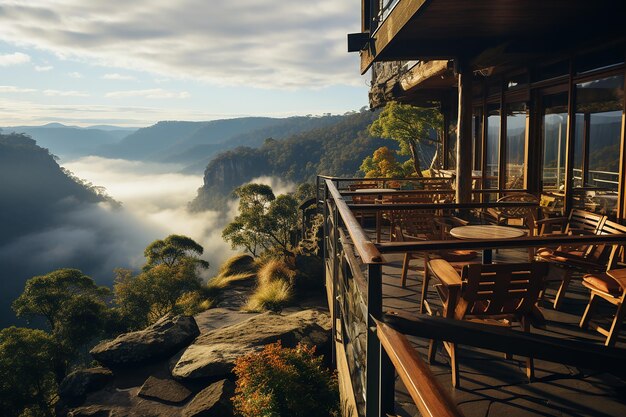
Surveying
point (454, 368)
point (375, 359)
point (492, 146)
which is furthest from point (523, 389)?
point (492, 146)

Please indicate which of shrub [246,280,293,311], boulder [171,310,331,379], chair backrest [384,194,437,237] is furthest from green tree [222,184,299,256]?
chair backrest [384,194,437,237]

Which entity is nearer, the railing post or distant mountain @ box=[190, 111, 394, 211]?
the railing post

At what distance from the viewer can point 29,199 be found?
514 ft

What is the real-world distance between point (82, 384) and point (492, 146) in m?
10.9

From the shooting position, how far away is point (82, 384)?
10.8 metres

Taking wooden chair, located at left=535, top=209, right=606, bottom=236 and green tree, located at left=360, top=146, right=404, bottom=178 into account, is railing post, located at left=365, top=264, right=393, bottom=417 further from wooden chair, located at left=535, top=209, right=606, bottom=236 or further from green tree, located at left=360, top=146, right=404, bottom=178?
green tree, located at left=360, top=146, right=404, bottom=178

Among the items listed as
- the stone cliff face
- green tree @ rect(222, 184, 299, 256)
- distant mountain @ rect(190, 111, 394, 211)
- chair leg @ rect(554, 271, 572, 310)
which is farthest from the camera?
the stone cliff face

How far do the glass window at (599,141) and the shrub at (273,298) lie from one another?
8984 millimetres

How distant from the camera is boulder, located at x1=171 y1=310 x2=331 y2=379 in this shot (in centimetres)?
878

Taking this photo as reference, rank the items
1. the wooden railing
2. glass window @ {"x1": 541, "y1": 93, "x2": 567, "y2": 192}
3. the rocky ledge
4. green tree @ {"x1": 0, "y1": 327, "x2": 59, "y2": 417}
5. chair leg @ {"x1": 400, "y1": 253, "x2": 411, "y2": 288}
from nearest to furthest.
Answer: the wooden railing
chair leg @ {"x1": 400, "y1": 253, "x2": 411, "y2": 288}
glass window @ {"x1": 541, "y1": 93, "x2": 567, "y2": 192}
the rocky ledge
green tree @ {"x1": 0, "y1": 327, "x2": 59, "y2": 417}

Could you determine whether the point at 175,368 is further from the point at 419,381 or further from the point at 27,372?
the point at 27,372

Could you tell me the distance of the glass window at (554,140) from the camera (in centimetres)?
811

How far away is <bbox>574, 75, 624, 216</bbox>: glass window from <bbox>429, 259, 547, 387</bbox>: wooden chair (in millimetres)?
4403

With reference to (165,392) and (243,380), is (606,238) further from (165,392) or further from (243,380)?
(165,392)
